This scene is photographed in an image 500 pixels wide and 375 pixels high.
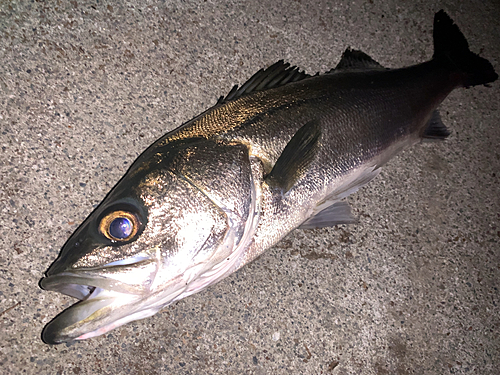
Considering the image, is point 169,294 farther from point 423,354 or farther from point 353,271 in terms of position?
point 423,354

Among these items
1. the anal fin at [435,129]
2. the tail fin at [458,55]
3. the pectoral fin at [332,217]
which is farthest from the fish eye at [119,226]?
the tail fin at [458,55]

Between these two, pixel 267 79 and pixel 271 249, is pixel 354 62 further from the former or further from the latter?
pixel 271 249

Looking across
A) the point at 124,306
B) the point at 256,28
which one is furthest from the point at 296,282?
the point at 256,28

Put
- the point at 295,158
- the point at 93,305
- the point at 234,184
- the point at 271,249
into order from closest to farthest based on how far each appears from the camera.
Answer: the point at 93,305 → the point at 234,184 → the point at 295,158 → the point at 271,249

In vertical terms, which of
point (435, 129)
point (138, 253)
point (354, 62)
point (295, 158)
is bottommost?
point (435, 129)

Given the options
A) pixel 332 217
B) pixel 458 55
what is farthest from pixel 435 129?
pixel 332 217

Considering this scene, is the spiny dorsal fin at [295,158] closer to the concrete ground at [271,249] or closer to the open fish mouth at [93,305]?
the concrete ground at [271,249]

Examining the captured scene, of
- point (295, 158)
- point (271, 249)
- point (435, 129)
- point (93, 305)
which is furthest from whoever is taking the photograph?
point (435, 129)

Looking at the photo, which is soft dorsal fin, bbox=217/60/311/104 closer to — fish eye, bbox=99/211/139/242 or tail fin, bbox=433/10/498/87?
fish eye, bbox=99/211/139/242
